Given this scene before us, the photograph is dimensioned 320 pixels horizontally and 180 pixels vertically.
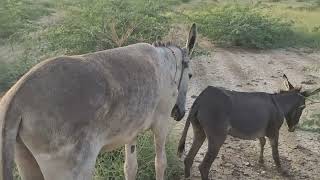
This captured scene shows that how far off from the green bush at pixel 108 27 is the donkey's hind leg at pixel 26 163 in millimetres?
5732

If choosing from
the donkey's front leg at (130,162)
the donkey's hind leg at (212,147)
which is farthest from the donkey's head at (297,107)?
the donkey's front leg at (130,162)

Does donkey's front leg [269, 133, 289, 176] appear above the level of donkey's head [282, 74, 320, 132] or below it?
below

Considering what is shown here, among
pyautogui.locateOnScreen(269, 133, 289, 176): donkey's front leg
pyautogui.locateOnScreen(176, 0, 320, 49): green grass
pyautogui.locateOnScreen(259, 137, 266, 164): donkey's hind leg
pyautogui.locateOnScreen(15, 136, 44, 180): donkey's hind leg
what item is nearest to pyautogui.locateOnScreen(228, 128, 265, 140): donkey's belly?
pyautogui.locateOnScreen(269, 133, 289, 176): donkey's front leg

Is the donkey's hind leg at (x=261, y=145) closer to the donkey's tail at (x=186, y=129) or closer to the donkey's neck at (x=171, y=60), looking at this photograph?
the donkey's tail at (x=186, y=129)

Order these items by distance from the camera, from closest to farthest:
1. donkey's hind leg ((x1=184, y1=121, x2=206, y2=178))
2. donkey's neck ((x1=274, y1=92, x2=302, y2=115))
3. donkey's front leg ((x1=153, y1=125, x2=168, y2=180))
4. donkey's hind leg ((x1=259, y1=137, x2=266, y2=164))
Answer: donkey's front leg ((x1=153, y1=125, x2=168, y2=180)) < donkey's hind leg ((x1=184, y1=121, x2=206, y2=178)) < donkey's neck ((x1=274, y1=92, x2=302, y2=115)) < donkey's hind leg ((x1=259, y1=137, x2=266, y2=164))

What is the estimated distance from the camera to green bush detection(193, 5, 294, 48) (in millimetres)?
14820

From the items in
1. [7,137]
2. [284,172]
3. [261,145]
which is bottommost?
[284,172]

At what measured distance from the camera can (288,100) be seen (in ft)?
21.2

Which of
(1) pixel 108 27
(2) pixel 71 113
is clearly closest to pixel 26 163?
(2) pixel 71 113

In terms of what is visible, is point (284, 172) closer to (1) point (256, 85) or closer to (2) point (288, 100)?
(2) point (288, 100)

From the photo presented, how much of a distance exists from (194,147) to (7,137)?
10.9ft

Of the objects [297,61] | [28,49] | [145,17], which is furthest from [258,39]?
[28,49]

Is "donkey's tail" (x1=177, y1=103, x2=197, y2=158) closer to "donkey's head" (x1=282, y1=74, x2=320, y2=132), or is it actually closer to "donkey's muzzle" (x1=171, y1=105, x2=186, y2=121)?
"donkey's muzzle" (x1=171, y1=105, x2=186, y2=121)

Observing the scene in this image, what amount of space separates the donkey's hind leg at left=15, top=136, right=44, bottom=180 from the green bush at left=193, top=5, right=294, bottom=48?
39.2 ft
